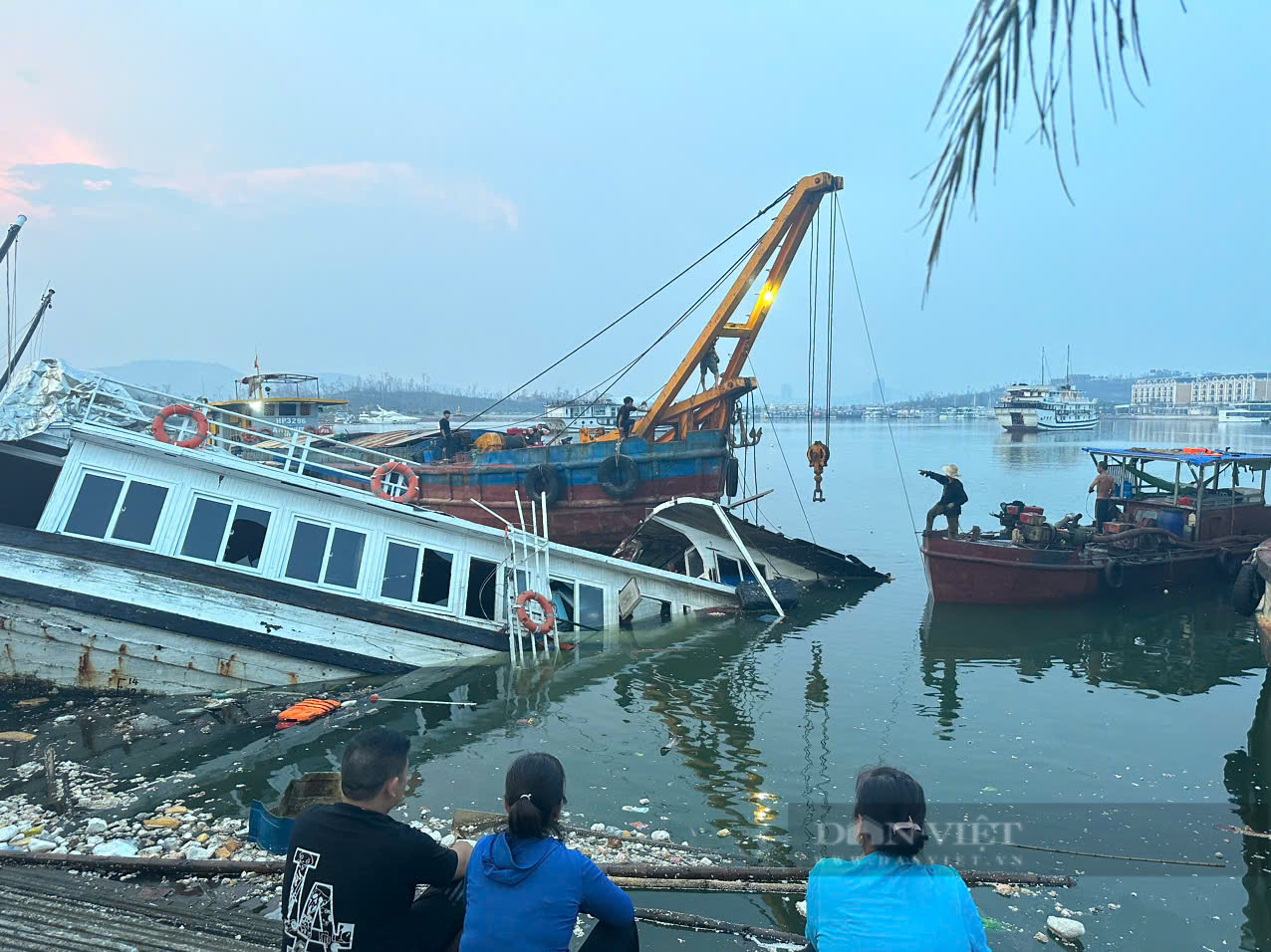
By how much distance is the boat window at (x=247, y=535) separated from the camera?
12.0 metres

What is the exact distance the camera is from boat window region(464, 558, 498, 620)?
13266 mm

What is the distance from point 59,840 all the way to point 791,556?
608 inches

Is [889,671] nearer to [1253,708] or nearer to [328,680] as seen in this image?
[1253,708]

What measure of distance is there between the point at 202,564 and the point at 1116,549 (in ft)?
58.7

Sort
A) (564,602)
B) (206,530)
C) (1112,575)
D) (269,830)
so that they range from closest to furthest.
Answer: (269,830) → (206,530) → (564,602) → (1112,575)

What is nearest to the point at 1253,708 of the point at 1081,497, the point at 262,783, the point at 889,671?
the point at 889,671

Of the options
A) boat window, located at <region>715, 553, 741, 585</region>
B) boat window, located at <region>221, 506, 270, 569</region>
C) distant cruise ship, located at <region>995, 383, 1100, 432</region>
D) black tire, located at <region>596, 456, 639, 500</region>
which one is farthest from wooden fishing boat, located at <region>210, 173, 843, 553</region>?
distant cruise ship, located at <region>995, 383, 1100, 432</region>

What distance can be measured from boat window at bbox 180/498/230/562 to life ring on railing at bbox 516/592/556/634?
454cm

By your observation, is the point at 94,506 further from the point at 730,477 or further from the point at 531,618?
the point at 730,477

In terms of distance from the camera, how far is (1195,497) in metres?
18.6

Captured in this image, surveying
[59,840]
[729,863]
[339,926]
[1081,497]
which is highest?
[1081,497]

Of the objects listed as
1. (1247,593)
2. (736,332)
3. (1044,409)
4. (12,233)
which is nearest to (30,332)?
(12,233)

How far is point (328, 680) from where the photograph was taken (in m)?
11.6

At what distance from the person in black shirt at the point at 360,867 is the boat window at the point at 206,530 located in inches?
395
